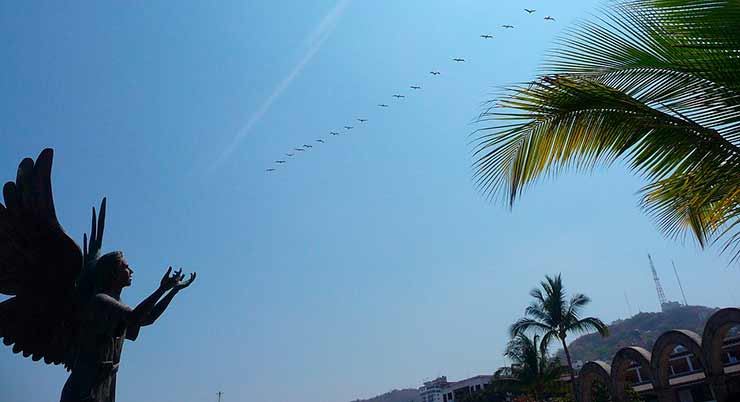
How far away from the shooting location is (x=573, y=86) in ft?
14.6

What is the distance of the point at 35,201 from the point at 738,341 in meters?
61.9

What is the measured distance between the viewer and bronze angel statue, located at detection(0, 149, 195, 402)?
5402mm

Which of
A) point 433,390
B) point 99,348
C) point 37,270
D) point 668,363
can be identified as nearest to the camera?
point 99,348

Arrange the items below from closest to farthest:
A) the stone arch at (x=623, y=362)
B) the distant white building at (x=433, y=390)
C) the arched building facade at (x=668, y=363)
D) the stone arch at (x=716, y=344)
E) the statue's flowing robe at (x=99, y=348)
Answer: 1. the statue's flowing robe at (x=99, y=348)
2. the stone arch at (x=716, y=344)
3. the arched building facade at (x=668, y=363)
4. the stone arch at (x=623, y=362)
5. the distant white building at (x=433, y=390)

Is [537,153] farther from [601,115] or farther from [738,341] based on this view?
[738,341]

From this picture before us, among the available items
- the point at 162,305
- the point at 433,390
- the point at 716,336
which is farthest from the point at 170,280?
the point at 433,390

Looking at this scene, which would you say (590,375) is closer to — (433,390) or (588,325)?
(588,325)

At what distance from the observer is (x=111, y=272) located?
5.76 metres

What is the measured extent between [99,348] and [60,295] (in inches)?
33.4

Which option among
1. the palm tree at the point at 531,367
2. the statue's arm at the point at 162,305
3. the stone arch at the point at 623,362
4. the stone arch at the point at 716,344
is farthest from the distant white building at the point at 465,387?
the statue's arm at the point at 162,305

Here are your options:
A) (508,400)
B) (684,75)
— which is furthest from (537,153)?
(508,400)

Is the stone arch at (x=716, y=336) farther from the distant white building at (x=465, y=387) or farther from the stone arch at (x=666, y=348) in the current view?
the distant white building at (x=465, y=387)

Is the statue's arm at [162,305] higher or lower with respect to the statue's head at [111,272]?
lower

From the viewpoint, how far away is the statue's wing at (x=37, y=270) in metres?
5.41
